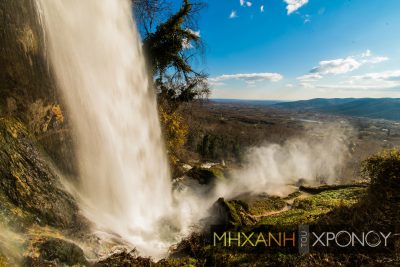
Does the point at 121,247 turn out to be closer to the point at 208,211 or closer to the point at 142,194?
the point at 142,194

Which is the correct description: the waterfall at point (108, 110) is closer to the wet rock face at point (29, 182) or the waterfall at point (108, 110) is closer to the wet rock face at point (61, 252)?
the wet rock face at point (29, 182)

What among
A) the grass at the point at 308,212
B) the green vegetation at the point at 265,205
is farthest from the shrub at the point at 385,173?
the green vegetation at the point at 265,205

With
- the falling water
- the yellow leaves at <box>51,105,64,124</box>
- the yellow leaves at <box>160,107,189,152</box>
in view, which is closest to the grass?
the falling water

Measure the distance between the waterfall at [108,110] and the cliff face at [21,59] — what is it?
0.39 metres

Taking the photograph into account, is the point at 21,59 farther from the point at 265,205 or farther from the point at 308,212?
the point at 265,205

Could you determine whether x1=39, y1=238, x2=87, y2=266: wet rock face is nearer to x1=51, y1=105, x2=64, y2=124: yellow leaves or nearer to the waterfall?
the waterfall

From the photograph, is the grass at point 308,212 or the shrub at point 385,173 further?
the grass at point 308,212

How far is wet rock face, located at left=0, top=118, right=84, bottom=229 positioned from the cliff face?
1.74 ft

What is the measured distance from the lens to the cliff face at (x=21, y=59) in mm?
5062

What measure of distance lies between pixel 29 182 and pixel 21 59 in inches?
99.5

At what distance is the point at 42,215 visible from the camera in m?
5.39

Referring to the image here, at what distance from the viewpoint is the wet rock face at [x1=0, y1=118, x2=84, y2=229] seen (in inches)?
193

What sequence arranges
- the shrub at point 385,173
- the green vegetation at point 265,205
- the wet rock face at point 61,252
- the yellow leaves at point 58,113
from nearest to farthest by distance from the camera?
1. the wet rock face at point 61,252
2. the yellow leaves at point 58,113
3. the shrub at point 385,173
4. the green vegetation at point 265,205

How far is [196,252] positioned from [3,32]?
6.82 meters
